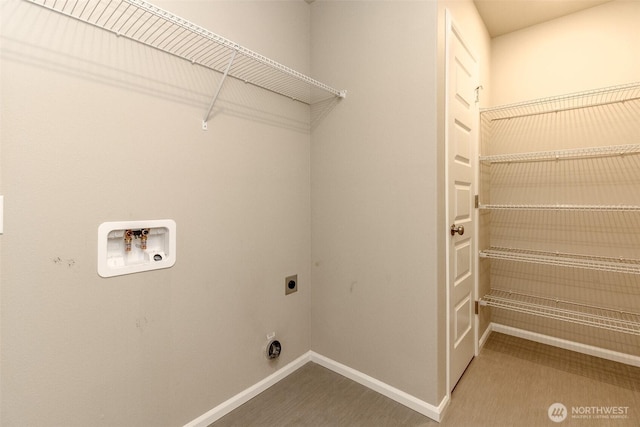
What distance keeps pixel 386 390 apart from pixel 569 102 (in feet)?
8.02

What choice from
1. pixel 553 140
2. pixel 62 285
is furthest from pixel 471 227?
pixel 62 285

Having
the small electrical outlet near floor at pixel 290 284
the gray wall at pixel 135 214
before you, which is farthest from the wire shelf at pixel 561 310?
the gray wall at pixel 135 214

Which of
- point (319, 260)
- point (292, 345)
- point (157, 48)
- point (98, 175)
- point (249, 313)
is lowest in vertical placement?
point (292, 345)

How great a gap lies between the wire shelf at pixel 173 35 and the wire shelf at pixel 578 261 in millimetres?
1698

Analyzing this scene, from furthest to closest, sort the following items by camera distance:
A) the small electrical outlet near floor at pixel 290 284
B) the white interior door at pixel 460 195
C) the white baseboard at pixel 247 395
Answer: the small electrical outlet near floor at pixel 290 284 < the white interior door at pixel 460 195 < the white baseboard at pixel 247 395

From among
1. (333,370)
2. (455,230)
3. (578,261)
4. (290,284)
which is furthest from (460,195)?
(333,370)

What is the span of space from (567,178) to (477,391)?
1.69 m

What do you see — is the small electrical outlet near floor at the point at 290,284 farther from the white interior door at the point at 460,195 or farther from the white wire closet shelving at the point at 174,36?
the white wire closet shelving at the point at 174,36

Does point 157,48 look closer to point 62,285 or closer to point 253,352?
point 62,285

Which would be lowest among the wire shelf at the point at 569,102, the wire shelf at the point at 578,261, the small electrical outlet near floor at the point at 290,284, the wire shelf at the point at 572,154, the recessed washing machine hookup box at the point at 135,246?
the small electrical outlet near floor at the point at 290,284

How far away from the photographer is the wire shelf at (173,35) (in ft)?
3.40

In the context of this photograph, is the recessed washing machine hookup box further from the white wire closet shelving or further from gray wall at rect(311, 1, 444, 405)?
gray wall at rect(311, 1, 444, 405)

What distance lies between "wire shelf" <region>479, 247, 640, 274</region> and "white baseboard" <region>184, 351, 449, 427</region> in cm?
110

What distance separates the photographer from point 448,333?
63.9 inches
